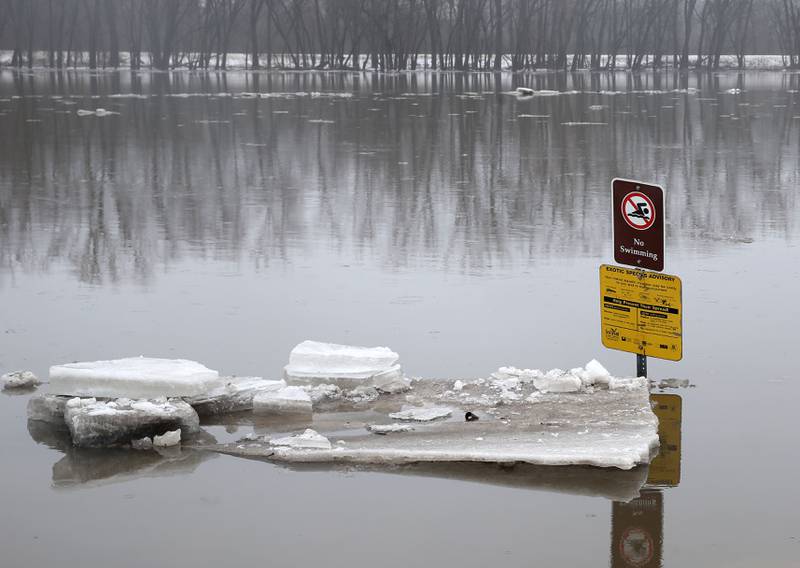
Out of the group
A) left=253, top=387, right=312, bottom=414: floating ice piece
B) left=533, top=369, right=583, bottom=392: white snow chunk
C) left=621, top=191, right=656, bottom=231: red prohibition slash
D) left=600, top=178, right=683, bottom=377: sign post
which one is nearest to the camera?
left=253, top=387, right=312, bottom=414: floating ice piece

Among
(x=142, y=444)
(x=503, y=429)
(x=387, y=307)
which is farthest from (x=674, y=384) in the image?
(x=142, y=444)

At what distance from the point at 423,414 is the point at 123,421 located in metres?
1.45

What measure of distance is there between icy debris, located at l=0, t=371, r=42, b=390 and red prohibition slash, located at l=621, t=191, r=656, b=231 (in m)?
3.32

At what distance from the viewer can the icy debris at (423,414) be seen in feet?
22.2

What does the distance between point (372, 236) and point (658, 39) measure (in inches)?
2663

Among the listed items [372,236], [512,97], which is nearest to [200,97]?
[512,97]

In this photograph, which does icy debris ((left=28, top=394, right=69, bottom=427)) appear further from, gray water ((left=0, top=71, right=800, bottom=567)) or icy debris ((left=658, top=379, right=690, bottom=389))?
icy debris ((left=658, top=379, right=690, bottom=389))

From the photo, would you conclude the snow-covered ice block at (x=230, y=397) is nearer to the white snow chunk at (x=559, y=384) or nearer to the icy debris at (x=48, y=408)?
the icy debris at (x=48, y=408)

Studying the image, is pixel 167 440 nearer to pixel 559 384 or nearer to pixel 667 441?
pixel 559 384

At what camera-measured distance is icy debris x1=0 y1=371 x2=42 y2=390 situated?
7.46m

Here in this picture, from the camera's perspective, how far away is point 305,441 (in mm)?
6406

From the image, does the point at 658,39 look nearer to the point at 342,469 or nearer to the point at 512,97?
the point at 512,97

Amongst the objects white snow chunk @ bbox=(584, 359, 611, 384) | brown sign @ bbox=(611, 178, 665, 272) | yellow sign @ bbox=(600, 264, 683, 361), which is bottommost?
white snow chunk @ bbox=(584, 359, 611, 384)

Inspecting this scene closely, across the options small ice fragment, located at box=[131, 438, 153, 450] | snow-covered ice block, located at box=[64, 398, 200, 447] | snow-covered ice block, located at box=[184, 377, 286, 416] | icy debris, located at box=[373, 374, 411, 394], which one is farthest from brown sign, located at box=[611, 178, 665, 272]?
small ice fragment, located at box=[131, 438, 153, 450]
